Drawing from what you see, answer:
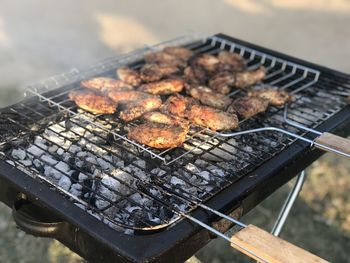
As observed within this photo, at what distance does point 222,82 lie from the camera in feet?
10.5

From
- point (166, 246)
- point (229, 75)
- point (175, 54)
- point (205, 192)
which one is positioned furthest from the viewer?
point (175, 54)

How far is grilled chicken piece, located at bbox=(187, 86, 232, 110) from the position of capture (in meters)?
2.90

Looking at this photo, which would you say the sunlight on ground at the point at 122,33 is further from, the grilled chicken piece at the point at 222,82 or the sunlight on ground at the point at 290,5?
the grilled chicken piece at the point at 222,82

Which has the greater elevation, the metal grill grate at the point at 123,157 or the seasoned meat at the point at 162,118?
the seasoned meat at the point at 162,118

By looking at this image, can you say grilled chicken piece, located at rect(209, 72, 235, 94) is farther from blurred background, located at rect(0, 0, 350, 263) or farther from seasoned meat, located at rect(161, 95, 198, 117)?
blurred background, located at rect(0, 0, 350, 263)

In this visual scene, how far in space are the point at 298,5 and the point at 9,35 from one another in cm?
344

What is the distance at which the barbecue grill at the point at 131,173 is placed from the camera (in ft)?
6.25

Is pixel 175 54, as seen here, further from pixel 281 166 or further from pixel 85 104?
pixel 281 166

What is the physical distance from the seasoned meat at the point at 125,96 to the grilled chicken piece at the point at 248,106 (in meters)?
0.53

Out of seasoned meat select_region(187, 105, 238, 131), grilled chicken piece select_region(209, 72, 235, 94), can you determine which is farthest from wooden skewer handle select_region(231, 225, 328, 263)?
grilled chicken piece select_region(209, 72, 235, 94)

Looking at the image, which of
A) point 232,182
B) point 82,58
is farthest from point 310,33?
point 232,182

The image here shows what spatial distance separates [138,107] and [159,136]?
14.5 inches

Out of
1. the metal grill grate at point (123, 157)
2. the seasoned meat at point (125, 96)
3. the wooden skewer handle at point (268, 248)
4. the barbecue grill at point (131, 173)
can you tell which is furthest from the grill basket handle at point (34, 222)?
the seasoned meat at point (125, 96)

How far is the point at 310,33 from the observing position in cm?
568
